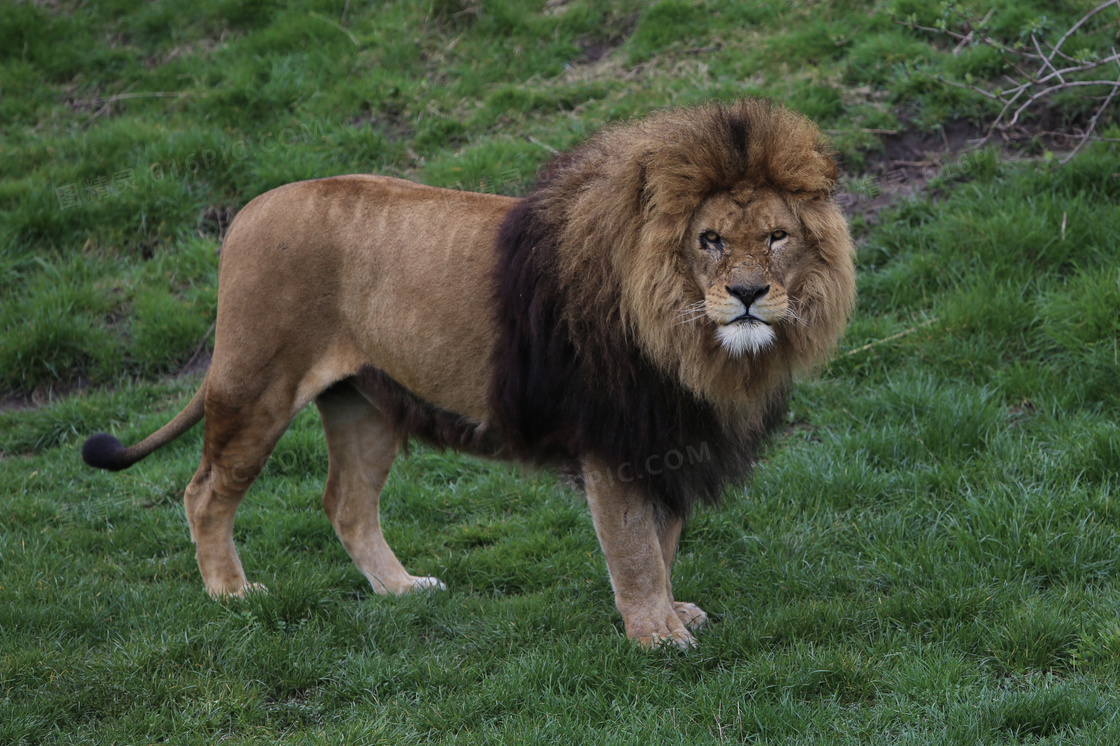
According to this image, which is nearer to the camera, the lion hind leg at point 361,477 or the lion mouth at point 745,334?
the lion mouth at point 745,334

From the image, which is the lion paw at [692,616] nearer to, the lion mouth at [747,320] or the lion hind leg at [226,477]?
the lion mouth at [747,320]

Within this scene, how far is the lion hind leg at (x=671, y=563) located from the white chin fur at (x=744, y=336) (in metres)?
0.94

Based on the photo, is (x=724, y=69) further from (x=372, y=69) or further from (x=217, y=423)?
(x=217, y=423)

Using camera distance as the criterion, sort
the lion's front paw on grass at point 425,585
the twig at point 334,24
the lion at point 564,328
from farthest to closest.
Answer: the twig at point 334,24 < the lion's front paw on grass at point 425,585 < the lion at point 564,328

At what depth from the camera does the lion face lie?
3396 mm

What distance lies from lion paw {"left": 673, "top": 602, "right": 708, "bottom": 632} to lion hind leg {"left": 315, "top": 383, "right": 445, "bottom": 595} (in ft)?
3.91

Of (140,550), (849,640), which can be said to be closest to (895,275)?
(849,640)

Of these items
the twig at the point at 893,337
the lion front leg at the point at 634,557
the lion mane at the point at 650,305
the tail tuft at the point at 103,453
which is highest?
the lion mane at the point at 650,305

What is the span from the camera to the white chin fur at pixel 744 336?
11.2ft

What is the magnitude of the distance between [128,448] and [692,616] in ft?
8.66

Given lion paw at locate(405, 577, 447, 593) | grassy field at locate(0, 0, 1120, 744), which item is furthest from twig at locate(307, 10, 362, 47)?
lion paw at locate(405, 577, 447, 593)

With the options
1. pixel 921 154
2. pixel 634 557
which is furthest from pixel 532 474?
pixel 921 154

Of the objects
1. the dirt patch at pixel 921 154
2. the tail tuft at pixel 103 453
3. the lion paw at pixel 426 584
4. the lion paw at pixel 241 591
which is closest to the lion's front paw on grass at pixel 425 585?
the lion paw at pixel 426 584

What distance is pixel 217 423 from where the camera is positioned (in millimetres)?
4566
